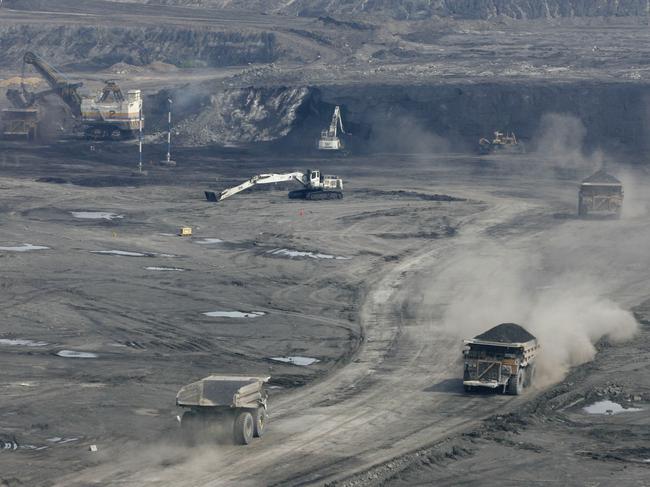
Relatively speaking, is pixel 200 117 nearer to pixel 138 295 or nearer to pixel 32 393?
pixel 138 295

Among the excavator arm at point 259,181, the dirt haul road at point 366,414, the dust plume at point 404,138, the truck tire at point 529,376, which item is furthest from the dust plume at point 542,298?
the dust plume at point 404,138

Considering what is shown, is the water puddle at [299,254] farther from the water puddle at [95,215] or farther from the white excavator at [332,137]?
the white excavator at [332,137]

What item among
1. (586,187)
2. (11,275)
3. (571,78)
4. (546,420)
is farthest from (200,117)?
(546,420)

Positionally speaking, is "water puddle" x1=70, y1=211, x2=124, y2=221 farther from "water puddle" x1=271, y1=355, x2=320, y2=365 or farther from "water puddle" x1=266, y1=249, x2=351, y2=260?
"water puddle" x1=271, y1=355, x2=320, y2=365

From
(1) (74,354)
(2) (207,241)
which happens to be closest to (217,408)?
(1) (74,354)

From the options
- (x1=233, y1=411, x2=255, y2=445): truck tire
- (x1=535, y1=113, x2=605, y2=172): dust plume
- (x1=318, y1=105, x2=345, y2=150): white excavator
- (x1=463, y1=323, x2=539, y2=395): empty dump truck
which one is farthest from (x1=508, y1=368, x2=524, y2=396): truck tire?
(x1=318, y1=105, x2=345, y2=150): white excavator

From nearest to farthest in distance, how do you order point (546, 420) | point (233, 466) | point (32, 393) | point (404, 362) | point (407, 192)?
point (233, 466) < point (546, 420) < point (32, 393) < point (404, 362) < point (407, 192)
